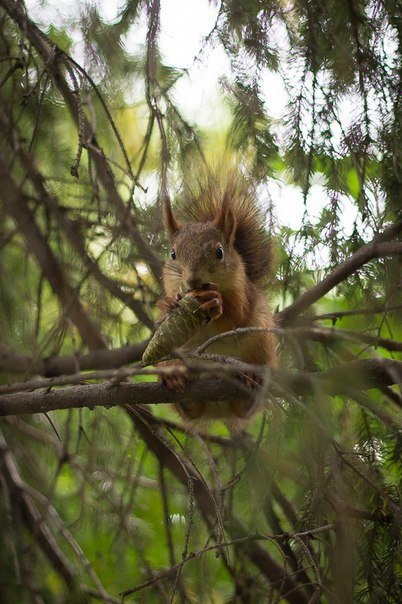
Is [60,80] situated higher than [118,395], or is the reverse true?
[60,80]

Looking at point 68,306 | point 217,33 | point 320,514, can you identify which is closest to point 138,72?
point 217,33

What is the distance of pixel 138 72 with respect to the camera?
2.38m

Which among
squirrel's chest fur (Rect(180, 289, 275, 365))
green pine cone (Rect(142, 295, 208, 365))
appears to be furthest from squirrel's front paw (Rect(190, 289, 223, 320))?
squirrel's chest fur (Rect(180, 289, 275, 365))

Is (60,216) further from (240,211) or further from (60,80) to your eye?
(240,211)

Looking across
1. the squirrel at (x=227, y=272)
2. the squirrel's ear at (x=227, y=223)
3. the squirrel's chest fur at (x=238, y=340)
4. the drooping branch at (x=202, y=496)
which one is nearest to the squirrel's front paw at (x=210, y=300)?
the squirrel at (x=227, y=272)

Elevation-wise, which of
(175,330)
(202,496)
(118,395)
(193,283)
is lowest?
(202,496)

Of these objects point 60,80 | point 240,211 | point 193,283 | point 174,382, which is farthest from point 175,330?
point 240,211

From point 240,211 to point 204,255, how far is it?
43cm

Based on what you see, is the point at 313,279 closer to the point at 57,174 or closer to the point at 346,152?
the point at 346,152

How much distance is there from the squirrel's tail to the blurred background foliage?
8 cm

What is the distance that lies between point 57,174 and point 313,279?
3.36ft

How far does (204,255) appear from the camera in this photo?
93.5 inches

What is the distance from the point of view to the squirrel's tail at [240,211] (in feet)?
8.61

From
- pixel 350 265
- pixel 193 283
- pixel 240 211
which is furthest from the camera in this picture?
pixel 240 211
